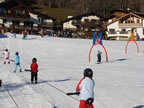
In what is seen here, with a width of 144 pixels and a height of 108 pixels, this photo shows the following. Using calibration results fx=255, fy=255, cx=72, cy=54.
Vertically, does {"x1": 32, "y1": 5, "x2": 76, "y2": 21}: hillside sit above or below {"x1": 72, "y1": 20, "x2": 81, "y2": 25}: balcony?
above

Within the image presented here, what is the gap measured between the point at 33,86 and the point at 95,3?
9391 centimetres

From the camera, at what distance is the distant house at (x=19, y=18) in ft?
210

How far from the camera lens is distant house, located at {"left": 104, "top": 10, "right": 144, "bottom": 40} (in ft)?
199

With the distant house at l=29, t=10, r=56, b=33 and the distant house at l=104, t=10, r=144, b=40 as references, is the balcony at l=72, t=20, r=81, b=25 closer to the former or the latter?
the distant house at l=29, t=10, r=56, b=33

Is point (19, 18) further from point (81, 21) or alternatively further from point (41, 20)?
point (81, 21)

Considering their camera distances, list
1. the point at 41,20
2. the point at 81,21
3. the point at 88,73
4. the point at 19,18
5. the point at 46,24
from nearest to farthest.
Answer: the point at 88,73
the point at 19,18
the point at 41,20
the point at 46,24
the point at 81,21

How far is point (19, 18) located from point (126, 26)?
1093 inches

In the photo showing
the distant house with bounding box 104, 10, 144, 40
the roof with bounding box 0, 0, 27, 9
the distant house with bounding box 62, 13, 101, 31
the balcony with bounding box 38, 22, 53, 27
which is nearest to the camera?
the distant house with bounding box 104, 10, 144, 40

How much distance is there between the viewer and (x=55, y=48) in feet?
115

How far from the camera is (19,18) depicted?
221 feet

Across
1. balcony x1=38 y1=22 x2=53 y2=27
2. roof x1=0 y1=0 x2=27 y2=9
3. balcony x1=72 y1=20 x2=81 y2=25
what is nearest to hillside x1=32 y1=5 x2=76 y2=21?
balcony x1=72 y1=20 x2=81 y2=25

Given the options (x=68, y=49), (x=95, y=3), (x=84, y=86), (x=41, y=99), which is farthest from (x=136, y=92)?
(x=95, y=3)

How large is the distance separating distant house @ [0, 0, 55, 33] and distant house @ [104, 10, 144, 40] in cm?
1975

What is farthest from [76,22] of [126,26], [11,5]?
[11,5]
